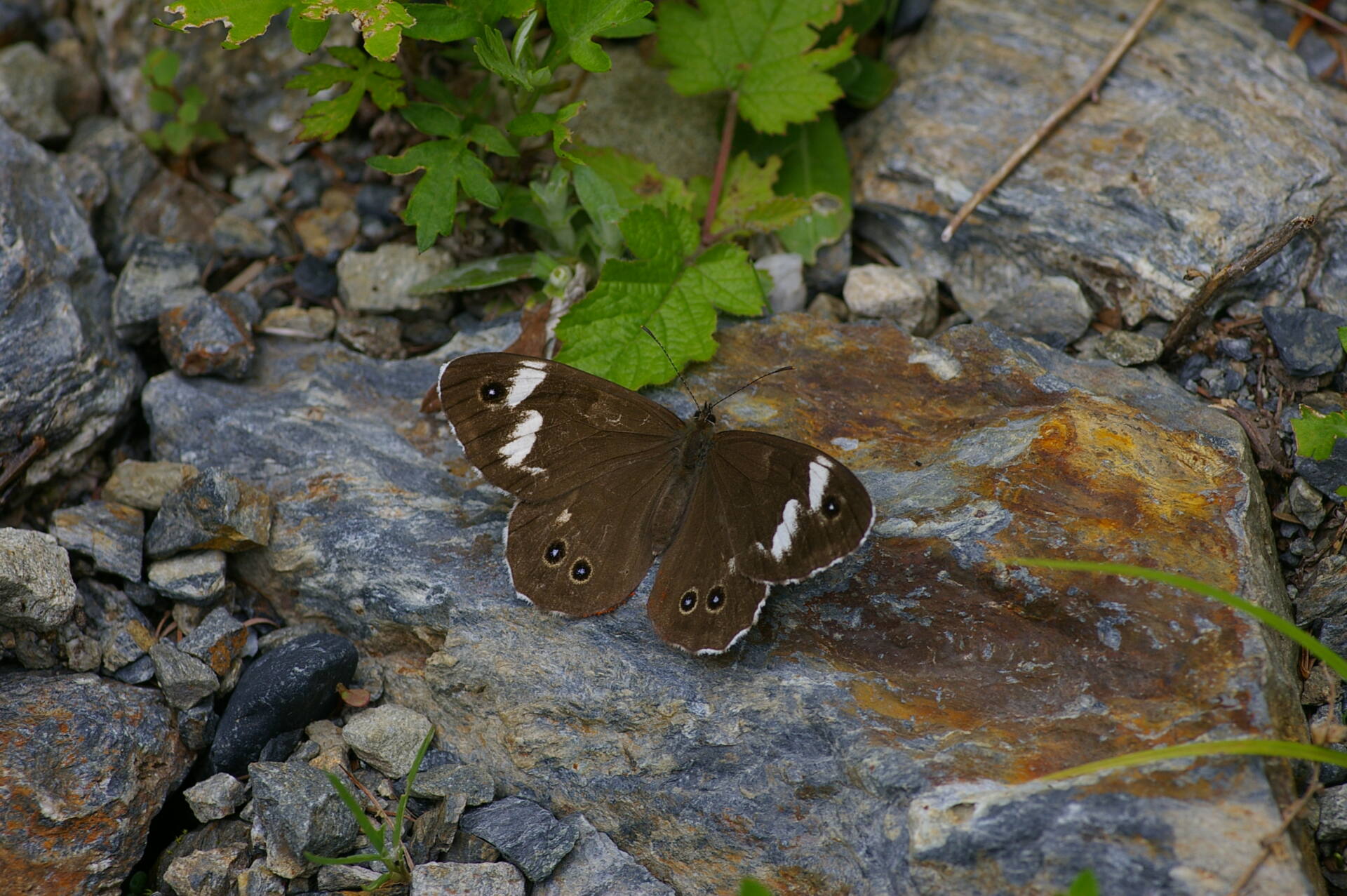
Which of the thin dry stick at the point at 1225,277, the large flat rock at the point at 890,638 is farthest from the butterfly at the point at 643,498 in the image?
the thin dry stick at the point at 1225,277

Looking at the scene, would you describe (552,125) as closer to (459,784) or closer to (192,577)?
(192,577)

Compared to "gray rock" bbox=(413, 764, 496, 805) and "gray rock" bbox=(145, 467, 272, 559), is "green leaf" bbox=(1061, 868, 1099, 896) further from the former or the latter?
"gray rock" bbox=(145, 467, 272, 559)

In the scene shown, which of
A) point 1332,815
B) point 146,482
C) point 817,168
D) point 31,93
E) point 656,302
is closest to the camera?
point 1332,815

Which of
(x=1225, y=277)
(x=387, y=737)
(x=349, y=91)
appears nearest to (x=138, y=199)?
(x=349, y=91)

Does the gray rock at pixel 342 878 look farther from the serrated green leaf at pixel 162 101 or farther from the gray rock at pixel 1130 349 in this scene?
the serrated green leaf at pixel 162 101

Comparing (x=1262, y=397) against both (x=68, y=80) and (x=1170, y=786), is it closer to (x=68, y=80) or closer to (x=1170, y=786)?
(x=1170, y=786)
